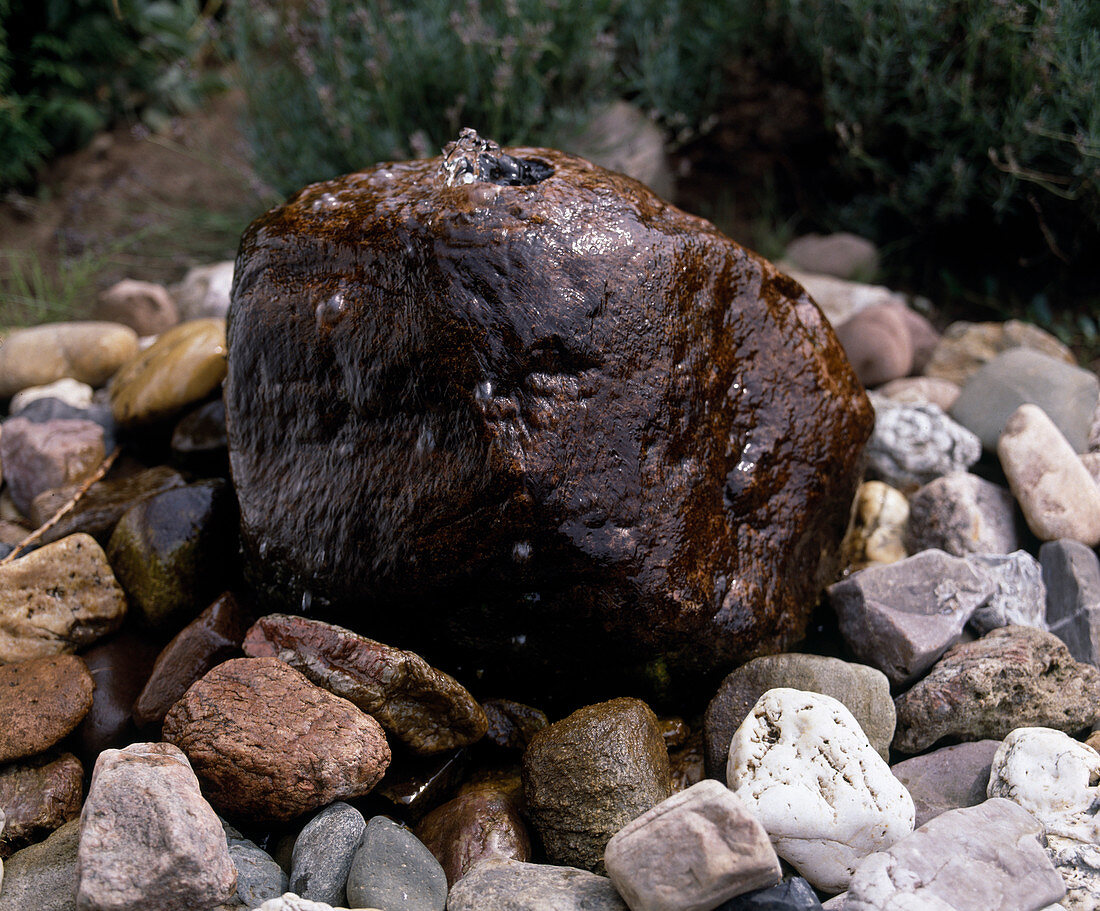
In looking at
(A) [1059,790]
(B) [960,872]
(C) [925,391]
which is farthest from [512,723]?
(C) [925,391]

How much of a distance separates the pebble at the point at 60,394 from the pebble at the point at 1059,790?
3720 millimetres

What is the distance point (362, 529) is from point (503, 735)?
0.71 m

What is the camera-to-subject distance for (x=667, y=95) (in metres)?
4.80

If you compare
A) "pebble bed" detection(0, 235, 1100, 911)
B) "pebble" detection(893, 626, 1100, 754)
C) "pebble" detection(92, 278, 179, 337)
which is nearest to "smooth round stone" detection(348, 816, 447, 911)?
"pebble bed" detection(0, 235, 1100, 911)

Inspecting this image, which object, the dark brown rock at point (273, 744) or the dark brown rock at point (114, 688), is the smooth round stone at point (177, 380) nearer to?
the dark brown rock at point (114, 688)

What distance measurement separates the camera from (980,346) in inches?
156

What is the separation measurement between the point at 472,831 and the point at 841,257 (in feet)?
11.8

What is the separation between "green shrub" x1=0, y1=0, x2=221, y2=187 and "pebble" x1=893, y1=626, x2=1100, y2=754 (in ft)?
16.6

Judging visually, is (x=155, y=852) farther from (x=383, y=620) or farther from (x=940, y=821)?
(x=940, y=821)

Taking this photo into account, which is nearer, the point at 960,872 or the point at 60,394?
the point at 960,872

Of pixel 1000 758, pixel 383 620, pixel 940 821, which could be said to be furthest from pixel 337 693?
pixel 1000 758

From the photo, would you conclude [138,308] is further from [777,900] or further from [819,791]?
[777,900]

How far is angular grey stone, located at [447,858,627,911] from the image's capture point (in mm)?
1862

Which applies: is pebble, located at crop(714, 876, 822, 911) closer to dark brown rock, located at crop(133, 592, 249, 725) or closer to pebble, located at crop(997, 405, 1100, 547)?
dark brown rock, located at crop(133, 592, 249, 725)
